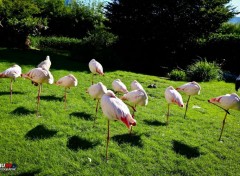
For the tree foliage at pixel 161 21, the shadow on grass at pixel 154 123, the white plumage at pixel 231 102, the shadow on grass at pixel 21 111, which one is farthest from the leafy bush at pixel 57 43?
the white plumage at pixel 231 102

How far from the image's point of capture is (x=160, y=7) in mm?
17016

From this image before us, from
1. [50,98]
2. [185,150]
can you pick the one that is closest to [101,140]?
[185,150]

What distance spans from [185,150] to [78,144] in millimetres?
2123

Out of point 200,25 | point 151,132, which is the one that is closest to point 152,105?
point 151,132

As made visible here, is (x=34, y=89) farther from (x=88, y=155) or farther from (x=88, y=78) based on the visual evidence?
(x=88, y=155)

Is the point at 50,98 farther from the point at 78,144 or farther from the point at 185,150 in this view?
the point at 185,150

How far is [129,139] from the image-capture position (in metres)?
5.68

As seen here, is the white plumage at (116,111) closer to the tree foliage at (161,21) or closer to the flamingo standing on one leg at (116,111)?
the flamingo standing on one leg at (116,111)

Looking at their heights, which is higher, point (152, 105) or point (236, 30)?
point (236, 30)

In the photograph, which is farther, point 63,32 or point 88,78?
point 63,32

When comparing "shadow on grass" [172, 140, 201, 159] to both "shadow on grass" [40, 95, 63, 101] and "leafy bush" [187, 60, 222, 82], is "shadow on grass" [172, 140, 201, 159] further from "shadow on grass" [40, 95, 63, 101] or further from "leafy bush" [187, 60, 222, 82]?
"leafy bush" [187, 60, 222, 82]

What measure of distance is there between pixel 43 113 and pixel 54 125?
686mm

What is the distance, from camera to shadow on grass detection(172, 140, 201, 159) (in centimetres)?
541

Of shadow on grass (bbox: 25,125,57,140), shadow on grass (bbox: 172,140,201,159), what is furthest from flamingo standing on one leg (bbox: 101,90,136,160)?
shadow on grass (bbox: 172,140,201,159)
